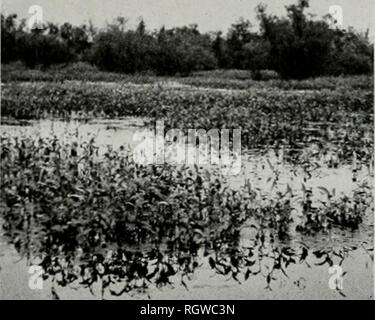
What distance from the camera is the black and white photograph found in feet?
14.7

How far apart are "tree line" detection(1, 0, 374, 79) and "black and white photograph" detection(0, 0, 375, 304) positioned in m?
6.28

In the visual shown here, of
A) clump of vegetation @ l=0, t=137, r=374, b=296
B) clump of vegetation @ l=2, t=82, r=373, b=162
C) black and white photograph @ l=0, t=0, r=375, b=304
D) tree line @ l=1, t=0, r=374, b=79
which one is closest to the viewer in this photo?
black and white photograph @ l=0, t=0, r=375, b=304

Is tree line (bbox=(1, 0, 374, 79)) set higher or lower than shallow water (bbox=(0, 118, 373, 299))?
higher

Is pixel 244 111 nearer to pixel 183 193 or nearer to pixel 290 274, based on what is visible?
pixel 183 193

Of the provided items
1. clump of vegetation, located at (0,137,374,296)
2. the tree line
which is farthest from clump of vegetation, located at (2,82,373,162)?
the tree line

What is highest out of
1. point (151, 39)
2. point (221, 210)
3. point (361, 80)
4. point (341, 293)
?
point (151, 39)

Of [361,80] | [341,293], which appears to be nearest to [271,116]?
[341,293]

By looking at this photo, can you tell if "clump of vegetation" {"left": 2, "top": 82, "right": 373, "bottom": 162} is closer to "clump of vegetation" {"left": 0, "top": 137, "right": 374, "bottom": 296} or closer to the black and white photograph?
the black and white photograph

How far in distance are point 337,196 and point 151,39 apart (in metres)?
19.1

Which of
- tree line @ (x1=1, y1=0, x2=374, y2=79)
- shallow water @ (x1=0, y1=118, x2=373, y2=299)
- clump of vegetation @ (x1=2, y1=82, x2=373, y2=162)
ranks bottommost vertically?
shallow water @ (x1=0, y1=118, x2=373, y2=299)

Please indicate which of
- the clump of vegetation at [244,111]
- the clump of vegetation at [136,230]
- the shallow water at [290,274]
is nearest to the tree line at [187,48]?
the clump of vegetation at [244,111]

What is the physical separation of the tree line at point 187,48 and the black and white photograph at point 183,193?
628 centimetres

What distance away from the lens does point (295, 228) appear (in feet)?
18.2

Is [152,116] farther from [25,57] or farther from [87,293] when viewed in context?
[25,57]
